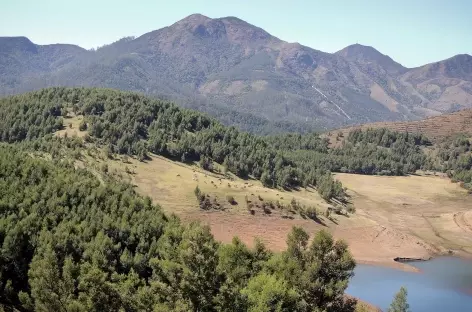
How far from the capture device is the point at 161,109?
585ft

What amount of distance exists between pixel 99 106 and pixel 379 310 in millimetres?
122361

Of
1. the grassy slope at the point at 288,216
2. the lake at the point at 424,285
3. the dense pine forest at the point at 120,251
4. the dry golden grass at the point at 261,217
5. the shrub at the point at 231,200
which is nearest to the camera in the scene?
the dense pine forest at the point at 120,251

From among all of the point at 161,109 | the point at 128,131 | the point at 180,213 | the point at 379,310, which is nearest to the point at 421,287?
the point at 379,310

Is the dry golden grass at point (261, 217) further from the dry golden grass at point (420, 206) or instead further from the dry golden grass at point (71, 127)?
the dry golden grass at point (71, 127)

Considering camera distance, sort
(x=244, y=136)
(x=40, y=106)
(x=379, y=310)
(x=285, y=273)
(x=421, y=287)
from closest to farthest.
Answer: (x=285, y=273) → (x=379, y=310) → (x=421, y=287) → (x=40, y=106) → (x=244, y=136)

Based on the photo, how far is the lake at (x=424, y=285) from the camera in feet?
256

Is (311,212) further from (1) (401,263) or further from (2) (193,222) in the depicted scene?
(2) (193,222)

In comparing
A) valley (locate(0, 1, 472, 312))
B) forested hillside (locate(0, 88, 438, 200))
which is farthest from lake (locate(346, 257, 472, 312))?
forested hillside (locate(0, 88, 438, 200))

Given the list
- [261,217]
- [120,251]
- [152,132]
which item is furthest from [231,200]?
[152,132]

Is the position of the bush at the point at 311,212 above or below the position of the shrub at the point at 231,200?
below

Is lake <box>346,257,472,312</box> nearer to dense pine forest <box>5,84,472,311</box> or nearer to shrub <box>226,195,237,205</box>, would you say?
shrub <box>226,195,237,205</box>

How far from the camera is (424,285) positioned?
87625 millimetres

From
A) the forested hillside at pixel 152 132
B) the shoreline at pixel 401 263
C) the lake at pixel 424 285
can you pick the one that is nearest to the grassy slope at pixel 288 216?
the shoreline at pixel 401 263

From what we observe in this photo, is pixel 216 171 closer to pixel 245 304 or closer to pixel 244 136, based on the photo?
pixel 244 136
